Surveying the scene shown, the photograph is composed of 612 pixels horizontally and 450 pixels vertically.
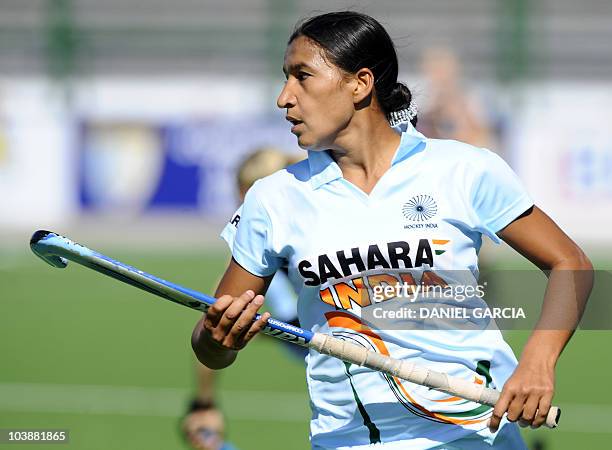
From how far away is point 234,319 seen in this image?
301 centimetres

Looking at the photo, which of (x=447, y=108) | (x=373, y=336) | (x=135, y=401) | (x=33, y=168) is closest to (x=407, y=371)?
(x=373, y=336)

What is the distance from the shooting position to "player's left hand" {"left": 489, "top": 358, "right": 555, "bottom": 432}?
2.94 metres

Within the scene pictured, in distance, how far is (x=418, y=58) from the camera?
2186cm

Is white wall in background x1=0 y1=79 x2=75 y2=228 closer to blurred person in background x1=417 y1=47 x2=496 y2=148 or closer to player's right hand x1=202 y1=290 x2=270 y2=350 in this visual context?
blurred person in background x1=417 y1=47 x2=496 y2=148

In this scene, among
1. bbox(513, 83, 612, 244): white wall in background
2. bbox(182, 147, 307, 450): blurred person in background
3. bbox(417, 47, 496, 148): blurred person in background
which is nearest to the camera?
bbox(182, 147, 307, 450): blurred person in background

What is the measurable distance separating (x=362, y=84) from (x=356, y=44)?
121 mm

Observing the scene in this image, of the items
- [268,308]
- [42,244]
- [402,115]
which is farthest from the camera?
[268,308]

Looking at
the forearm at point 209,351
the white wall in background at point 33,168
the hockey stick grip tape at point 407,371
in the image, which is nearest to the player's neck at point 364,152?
the hockey stick grip tape at point 407,371

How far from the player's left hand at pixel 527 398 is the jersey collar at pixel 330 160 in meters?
0.75

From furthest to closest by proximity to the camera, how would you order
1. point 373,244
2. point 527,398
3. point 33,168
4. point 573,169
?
1. point 33,168
2. point 573,169
3. point 373,244
4. point 527,398

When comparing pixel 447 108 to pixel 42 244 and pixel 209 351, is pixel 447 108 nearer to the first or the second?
pixel 209 351

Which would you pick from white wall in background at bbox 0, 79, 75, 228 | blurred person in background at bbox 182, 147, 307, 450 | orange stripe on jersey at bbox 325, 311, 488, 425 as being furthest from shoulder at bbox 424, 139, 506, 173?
white wall in background at bbox 0, 79, 75, 228

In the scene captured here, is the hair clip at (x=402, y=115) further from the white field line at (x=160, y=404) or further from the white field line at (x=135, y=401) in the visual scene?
the white field line at (x=135, y=401)

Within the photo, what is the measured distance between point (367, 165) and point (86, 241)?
48.1 feet
